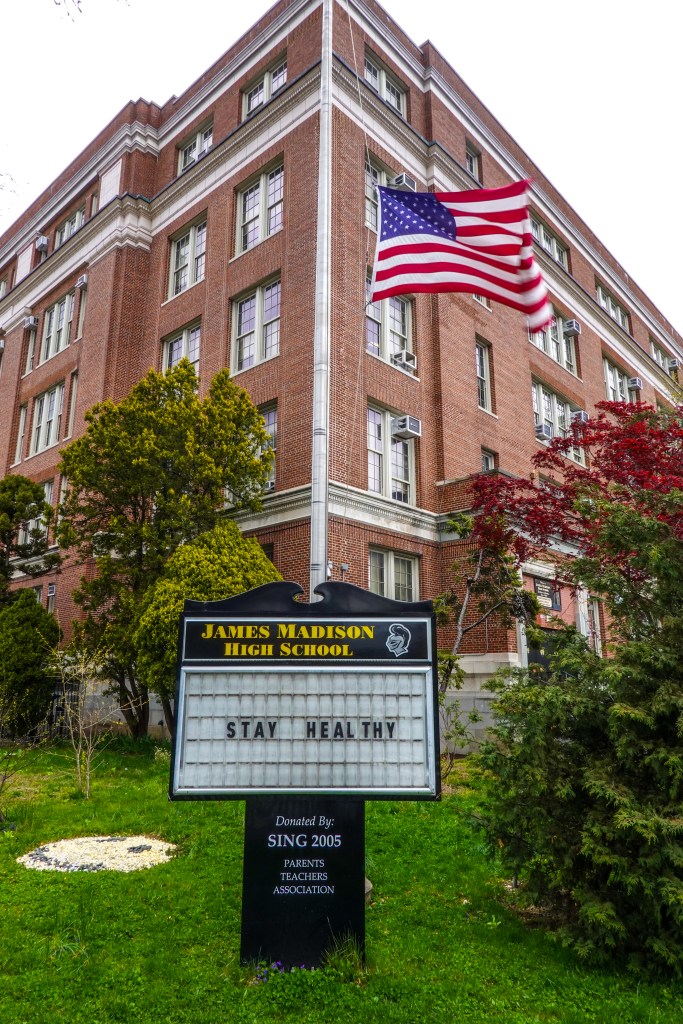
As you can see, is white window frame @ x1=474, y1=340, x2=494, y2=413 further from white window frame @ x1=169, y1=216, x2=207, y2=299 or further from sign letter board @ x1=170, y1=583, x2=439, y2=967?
sign letter board @ x1=170, y1=583, x2=439, y2=967

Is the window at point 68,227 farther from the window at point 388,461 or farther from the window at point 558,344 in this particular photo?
the window at point 558,344

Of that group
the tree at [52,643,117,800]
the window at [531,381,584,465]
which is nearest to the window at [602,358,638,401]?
the window at [531,381,584,465]

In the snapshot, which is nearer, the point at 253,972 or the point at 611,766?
the point at 253,972

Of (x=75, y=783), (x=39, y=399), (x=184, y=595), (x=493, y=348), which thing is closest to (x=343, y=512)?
(x=184, y=595)

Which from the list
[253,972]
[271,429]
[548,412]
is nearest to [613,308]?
[548,412]

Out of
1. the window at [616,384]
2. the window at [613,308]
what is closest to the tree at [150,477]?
the window at [616,384]

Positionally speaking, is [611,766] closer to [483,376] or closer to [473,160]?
[483,376]

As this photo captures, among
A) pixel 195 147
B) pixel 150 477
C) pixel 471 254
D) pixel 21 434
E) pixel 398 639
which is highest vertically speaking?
pixel 195 147

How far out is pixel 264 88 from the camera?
2114 centimetres

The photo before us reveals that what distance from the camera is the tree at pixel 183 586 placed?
12078 mm

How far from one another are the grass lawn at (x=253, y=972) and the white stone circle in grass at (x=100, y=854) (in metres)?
0.20

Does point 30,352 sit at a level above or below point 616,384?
below

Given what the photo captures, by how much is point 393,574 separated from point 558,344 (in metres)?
14.7

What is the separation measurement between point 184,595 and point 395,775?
8011 mm
